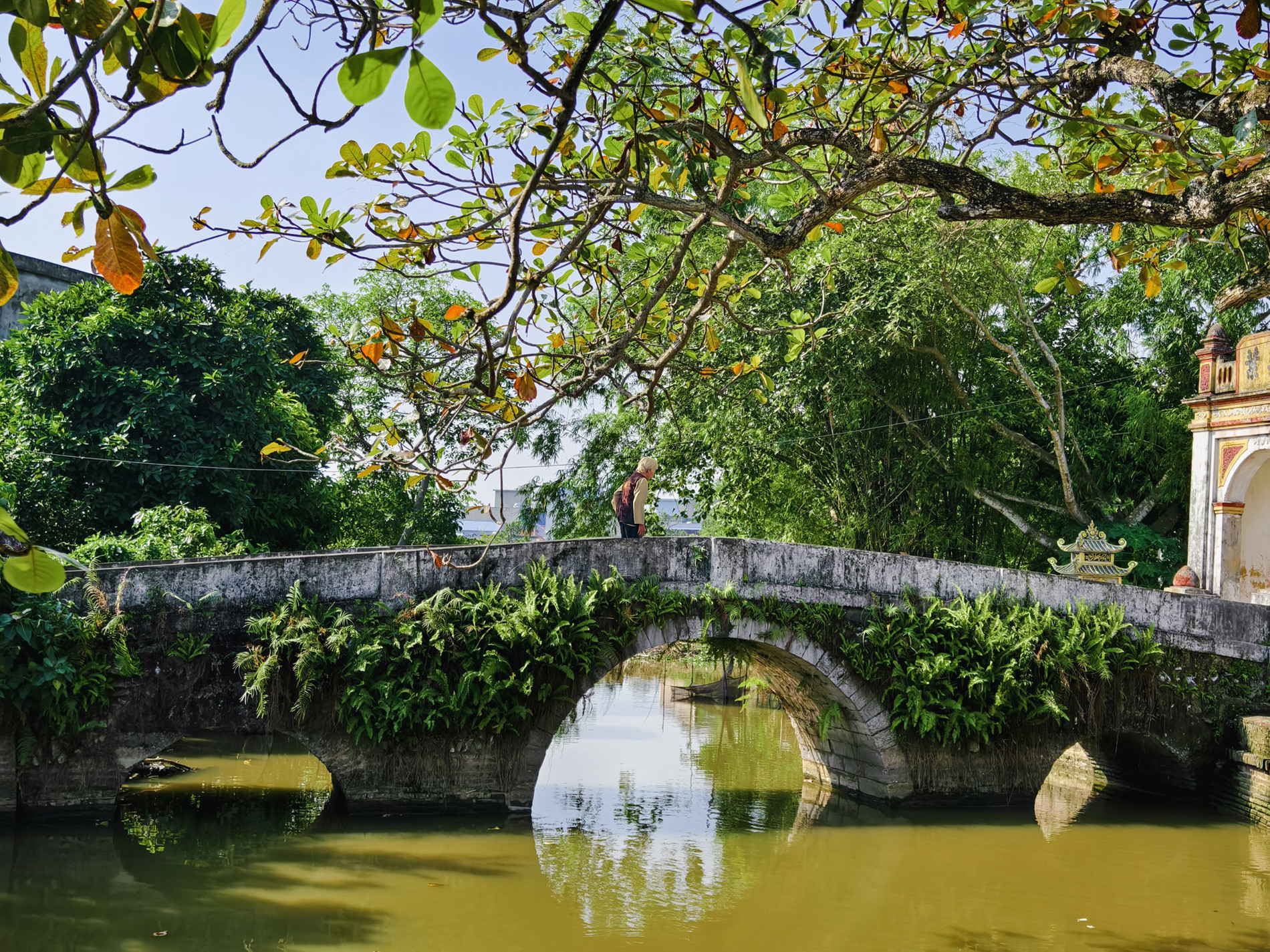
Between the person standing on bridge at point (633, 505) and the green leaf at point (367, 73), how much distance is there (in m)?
7.57

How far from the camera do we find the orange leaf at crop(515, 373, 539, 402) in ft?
11.0

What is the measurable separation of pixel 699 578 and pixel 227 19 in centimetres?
793

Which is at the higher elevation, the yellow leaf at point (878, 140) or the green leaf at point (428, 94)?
the yellow leaf at point (878, 140)

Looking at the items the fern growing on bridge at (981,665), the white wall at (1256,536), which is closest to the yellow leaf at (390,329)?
the fern growing on bridge at (981,665)

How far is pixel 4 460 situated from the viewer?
1047cm

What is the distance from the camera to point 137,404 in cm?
1091

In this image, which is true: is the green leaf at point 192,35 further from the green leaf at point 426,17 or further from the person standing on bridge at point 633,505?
the person standing on bridge at point 633,505

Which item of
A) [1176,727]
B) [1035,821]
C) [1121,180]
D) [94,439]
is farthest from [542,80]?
[1121,180]

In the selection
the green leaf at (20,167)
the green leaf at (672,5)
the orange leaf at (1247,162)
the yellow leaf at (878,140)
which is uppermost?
the yellow leaf at (878,140)

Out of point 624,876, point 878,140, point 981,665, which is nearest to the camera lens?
point 878,140

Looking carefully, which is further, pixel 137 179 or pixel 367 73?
pixel 137 179

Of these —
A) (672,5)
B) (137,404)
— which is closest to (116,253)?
(672,5)

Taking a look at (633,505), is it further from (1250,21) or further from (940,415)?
(940,415)

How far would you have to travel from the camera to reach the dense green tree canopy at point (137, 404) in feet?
35.1
